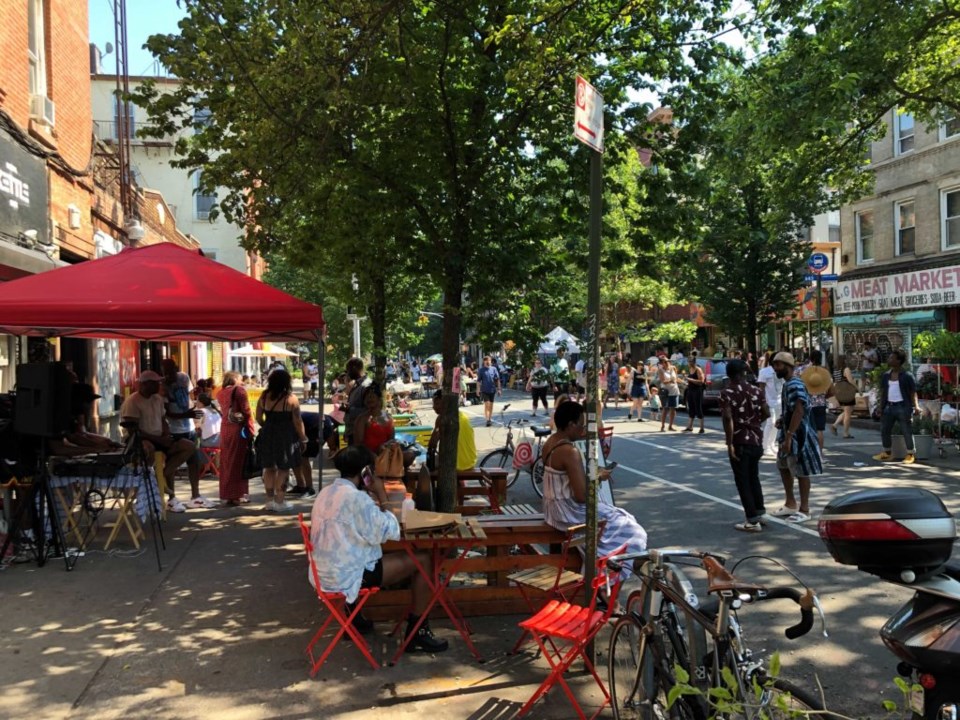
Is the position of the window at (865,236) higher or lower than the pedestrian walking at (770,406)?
higher

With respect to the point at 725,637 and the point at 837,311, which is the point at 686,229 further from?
the point at 837,311

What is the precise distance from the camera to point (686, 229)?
7.95 metres

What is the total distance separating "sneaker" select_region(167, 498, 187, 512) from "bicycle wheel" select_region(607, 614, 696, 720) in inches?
281

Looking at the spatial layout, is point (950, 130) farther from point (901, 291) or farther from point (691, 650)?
point (691, 650)

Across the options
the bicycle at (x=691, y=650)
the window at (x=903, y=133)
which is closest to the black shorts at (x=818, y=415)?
the bicycle at (x=691, y=650)

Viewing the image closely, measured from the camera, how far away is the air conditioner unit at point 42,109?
36.2 ft

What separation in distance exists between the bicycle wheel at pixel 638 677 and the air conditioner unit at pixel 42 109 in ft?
36.4

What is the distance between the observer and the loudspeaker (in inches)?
260

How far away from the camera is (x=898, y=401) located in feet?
40.5

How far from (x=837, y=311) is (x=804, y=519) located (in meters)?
19.2

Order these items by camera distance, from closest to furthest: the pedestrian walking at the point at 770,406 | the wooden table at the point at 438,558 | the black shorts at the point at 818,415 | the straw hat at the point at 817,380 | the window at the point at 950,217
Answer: the wooden table at the point at 438,558, the straw hat at the point at 817,380, the black shorts at the point at 818,415, the pedestrian walking at the point at 770,406, the window at the point at 950,217

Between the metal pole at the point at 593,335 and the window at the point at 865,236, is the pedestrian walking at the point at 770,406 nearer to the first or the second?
the metal pole at the point at 593,335

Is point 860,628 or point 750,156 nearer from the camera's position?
point 860,628

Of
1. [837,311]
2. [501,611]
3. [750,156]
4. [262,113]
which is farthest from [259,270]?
[501,611]
